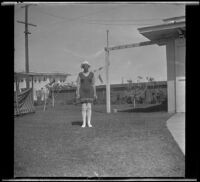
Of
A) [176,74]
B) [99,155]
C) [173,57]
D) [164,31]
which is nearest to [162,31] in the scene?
[164,31]

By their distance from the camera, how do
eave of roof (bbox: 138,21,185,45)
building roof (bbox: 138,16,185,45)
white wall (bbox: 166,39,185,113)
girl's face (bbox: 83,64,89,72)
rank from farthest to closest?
1. white wall (bbox: 166,39,185,113)
2. eave of roof (bbox: 138,21,185,45)
3. building roof (bbox: 138,16,185,45)
4. girl's face (bbox: 83,64,89,72)

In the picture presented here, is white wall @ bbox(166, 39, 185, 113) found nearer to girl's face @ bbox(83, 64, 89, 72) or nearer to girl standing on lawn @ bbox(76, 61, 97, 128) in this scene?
girl standing on lawn @ bbox(76, 61, 97, 128)

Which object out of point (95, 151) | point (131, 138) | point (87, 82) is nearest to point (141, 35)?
point (87, 82)

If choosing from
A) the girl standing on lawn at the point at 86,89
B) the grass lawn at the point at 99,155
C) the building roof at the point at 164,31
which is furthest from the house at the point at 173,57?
the grass lawn at the point at 99,155

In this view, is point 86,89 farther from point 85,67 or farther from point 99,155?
point 99,155

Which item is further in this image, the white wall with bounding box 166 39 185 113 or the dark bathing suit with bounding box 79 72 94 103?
the white wall with bounding box 166 39 185 113

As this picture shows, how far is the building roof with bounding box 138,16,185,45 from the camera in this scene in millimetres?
9758

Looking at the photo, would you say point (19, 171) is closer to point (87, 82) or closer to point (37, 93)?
point (87, 82)

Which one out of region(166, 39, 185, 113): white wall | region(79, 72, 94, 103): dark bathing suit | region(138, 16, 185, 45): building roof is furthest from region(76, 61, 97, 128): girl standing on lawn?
region(166, 39, 185, 113): white wall

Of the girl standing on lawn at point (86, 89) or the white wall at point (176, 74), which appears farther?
the white wall at point (176, 74)

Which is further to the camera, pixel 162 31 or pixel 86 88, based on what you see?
pixel 162 31

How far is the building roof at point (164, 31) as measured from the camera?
384 inches

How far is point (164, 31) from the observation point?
10.6m

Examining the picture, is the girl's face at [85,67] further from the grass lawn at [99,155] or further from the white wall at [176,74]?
the white wall at [176,74]
